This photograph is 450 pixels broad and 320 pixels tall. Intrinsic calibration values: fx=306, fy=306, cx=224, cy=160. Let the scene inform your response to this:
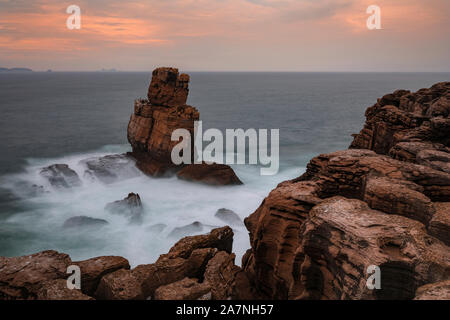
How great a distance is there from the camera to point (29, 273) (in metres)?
11.0

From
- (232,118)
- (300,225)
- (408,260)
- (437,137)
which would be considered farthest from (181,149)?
(232,118)

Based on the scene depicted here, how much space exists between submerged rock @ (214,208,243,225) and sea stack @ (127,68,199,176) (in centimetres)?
1022

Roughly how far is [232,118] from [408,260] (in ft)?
242

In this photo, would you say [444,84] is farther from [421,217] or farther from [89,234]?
[89,234]

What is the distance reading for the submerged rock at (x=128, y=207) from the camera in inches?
1043

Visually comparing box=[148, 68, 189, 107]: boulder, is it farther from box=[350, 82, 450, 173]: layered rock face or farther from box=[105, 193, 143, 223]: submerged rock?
box=[350, 82, 450, 173]: layered rock face

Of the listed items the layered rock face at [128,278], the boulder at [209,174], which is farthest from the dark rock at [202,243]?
the boulder at [209,174]

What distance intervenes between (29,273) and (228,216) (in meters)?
16.5

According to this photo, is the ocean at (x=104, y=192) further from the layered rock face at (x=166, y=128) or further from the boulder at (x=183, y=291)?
the boulder at (x=183, y=291)

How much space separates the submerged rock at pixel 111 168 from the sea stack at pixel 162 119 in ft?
4.47

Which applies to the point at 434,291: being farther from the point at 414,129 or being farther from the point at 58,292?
the point at 414,129

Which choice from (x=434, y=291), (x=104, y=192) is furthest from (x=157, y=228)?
(x=434, y=291)

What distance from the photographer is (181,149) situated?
3322 centimetres

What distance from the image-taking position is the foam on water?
72.0ft
